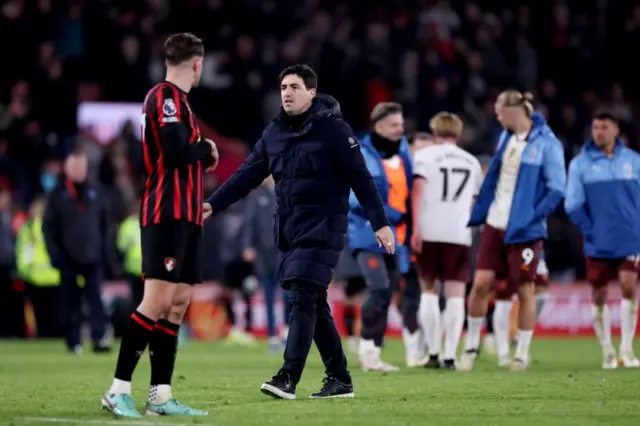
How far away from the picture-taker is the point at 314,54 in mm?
25859

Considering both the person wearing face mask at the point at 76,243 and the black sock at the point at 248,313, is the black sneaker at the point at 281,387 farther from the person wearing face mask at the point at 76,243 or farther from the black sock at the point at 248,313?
the black sock at the point at 248,313

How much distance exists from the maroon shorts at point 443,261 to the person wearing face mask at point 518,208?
1.24ft

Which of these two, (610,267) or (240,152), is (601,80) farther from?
(610,267)

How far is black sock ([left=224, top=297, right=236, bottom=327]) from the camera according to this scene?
72.1 ft

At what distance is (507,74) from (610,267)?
13.1 meters

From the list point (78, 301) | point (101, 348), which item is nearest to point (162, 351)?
point (101, 348)

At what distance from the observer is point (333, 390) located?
380 inches

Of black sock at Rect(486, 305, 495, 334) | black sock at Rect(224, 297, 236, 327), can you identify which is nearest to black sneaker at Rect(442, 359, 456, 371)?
black sock at Rect(486, 305, 495, 334)

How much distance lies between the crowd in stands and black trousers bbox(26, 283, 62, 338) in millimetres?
1005

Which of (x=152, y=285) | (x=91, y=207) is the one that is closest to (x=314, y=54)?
(x=91, y=207)

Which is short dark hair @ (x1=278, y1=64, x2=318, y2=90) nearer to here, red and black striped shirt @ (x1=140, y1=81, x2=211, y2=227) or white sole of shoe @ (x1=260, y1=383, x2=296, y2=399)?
red and black striped shirt @ (x1=140, y1=81, x2=211, y2=227)

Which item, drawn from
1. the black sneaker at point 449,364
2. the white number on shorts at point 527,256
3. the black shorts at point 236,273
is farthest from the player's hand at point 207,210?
the black shorts at point 236,273

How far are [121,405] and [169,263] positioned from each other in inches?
35.5

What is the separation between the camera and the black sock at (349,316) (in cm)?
1808
